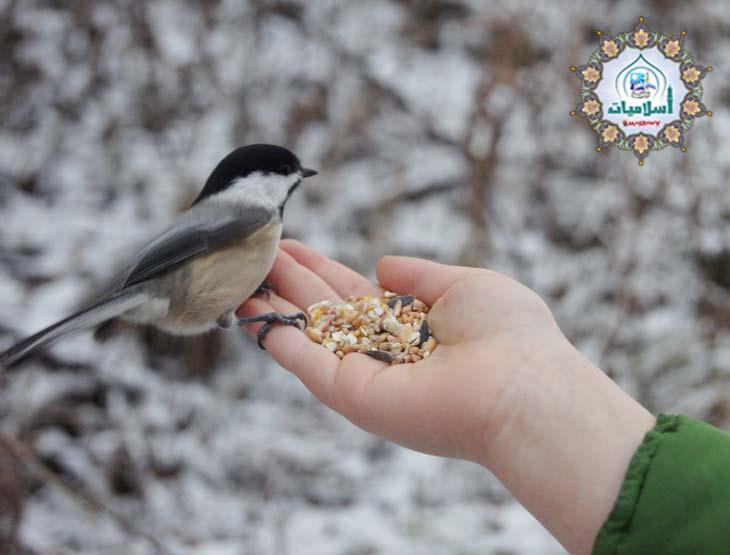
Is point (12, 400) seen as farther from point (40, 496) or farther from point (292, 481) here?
point (292, 481)

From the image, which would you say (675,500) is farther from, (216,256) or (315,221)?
(315,221)

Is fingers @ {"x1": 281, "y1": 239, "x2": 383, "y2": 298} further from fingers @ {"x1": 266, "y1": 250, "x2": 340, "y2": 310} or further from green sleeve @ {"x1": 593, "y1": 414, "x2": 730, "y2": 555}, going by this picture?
green sleeve @ {"x1": 593, "y1": 414, "x2": 730, "y2": 555}

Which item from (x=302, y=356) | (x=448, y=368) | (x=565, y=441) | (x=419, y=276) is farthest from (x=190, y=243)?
(x=565, y=441)

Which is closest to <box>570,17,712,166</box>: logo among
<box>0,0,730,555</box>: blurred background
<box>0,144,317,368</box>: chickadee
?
<box>0,0,730,555</box>: blurred background

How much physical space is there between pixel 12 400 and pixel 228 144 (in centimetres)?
105

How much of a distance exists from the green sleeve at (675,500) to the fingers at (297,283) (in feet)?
2.39

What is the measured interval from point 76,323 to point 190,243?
22cm

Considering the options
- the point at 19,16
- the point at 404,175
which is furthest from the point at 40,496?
the point at 19,16

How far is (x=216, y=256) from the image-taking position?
1221 mm

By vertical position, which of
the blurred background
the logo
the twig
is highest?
the logo

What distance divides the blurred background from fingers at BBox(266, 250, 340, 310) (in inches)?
23.7

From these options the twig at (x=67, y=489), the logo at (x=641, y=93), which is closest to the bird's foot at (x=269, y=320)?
the twig at (x=67, y=489)

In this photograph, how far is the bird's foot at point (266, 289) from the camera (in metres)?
1.40

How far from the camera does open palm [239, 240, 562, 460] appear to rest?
904 mm
